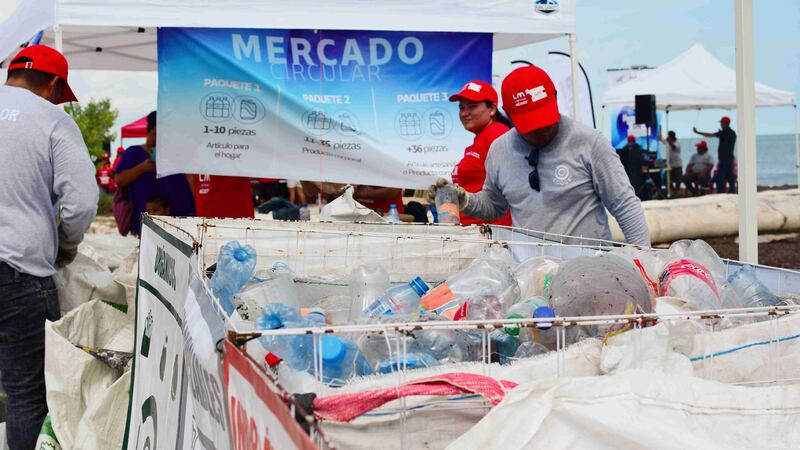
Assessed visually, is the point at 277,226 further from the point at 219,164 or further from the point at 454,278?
the point at 219,164

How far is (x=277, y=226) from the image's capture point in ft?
15.5

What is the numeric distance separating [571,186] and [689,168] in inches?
1092

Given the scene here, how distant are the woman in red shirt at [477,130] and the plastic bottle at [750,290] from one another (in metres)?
2.78

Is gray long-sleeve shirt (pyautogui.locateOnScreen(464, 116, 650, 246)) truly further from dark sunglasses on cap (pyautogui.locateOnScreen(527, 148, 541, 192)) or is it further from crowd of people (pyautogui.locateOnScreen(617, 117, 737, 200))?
crowd of people (pyautogui.locateOnScreen(617, 117, 737, 200))

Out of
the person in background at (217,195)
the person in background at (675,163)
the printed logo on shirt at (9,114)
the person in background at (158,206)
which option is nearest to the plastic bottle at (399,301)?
the printed logo on shirt at (9,114)

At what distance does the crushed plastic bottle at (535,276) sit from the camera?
3.16 metres

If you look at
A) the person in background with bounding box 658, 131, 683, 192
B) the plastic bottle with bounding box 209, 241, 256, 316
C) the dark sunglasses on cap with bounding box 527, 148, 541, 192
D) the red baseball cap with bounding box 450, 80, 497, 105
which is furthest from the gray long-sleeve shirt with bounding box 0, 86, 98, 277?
the person in background with bounding box 658, 131, 683, 192

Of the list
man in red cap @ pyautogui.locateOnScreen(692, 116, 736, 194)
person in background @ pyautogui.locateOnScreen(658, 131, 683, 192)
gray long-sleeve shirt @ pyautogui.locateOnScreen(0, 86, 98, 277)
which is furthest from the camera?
person in background @ pyautogui.locateOnScreen(658, 131, 683, 192)

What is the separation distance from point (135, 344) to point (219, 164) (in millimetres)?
3203

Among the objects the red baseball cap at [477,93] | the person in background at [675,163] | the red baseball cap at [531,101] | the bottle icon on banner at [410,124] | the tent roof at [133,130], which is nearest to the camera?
the red baseball cap at [531,101]

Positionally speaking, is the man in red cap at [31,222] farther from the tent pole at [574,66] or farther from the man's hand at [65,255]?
the tent pole at [574,66]

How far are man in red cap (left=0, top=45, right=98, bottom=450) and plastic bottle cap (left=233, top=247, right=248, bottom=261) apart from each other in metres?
1.47

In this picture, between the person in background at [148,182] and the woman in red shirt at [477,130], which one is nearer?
the woman in red shirt at [477,130]

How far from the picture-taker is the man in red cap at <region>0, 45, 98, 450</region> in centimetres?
439
